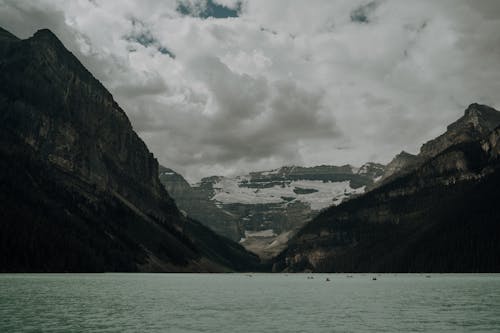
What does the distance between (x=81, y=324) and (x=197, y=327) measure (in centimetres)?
1166

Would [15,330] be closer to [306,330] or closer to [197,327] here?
[197,327]

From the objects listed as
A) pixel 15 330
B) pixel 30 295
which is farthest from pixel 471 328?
pixel 30 295

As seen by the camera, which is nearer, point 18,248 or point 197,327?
point 197,327

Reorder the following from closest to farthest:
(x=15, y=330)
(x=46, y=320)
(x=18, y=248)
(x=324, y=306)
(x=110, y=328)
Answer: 1. (x=15, y=330)
2. (x=110, y=328)
3. (x=46, y=320)
4. (x=324, y=306)
5. (x=18, y=248)

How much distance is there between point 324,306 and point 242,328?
102 feet

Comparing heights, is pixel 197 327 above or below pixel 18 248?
below

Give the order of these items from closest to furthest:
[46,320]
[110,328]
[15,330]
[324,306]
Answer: [15,330], [110,328], [46,320], [324,306]

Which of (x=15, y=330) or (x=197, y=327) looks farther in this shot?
(x=197, y=327)

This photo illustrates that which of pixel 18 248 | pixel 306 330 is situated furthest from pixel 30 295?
pixel 18 248

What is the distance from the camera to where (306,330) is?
180ft

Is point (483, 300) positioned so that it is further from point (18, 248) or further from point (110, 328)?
point (18, 248)

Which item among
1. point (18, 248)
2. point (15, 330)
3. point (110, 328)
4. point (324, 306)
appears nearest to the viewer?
A: point (15, 330)

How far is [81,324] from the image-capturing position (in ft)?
Answer: 183

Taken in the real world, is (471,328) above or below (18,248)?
below
